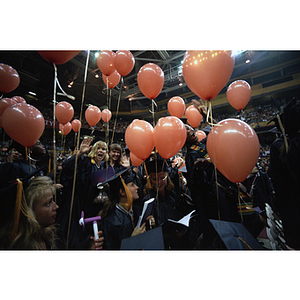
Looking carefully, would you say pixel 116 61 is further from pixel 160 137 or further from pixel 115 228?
pixel 115 228

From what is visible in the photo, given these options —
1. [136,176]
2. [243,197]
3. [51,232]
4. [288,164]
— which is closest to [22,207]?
[51,232]

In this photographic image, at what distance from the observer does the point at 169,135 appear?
5.05 ft

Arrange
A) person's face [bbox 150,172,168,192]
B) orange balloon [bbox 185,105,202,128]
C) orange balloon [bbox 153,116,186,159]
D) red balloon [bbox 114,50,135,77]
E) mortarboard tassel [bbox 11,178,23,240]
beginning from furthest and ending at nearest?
orange balloon [bbox 185,105,202,128]
person's face [bbox 150,172,168,192]
red balloon [bbox 114,50,135,77]
orange balloon [bbox 153,116,186,159]
mortarboard tassel [bbox 11,178,23,240]

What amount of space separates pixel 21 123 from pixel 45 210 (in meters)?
0.77

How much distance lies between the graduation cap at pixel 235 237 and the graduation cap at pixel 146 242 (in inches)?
17.3

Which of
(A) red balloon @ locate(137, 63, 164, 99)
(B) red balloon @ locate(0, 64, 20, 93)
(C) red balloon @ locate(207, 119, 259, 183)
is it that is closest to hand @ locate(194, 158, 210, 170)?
(C) red balloon @ locate(207, 119, 259, 183)

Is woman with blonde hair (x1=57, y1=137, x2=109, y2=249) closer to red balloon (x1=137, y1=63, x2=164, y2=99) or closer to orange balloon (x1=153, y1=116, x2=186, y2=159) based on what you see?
orange balloon (x1=153, y1=116, x2=186, y2=159)

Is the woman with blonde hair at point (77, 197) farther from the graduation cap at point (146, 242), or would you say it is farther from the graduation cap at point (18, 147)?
the graduation cap at point (146, 242)

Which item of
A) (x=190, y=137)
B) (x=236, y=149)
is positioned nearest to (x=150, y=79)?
(x=190, y=137)

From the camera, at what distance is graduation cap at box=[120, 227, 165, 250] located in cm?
100

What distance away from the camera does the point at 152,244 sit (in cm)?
102

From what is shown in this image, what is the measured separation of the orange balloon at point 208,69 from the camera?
116cm

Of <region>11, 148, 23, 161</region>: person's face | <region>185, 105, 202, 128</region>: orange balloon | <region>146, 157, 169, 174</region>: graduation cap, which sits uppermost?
<region>185, 105, 202, 128</region>: orange balloon

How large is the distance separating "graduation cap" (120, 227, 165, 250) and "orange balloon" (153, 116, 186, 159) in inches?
32.2
